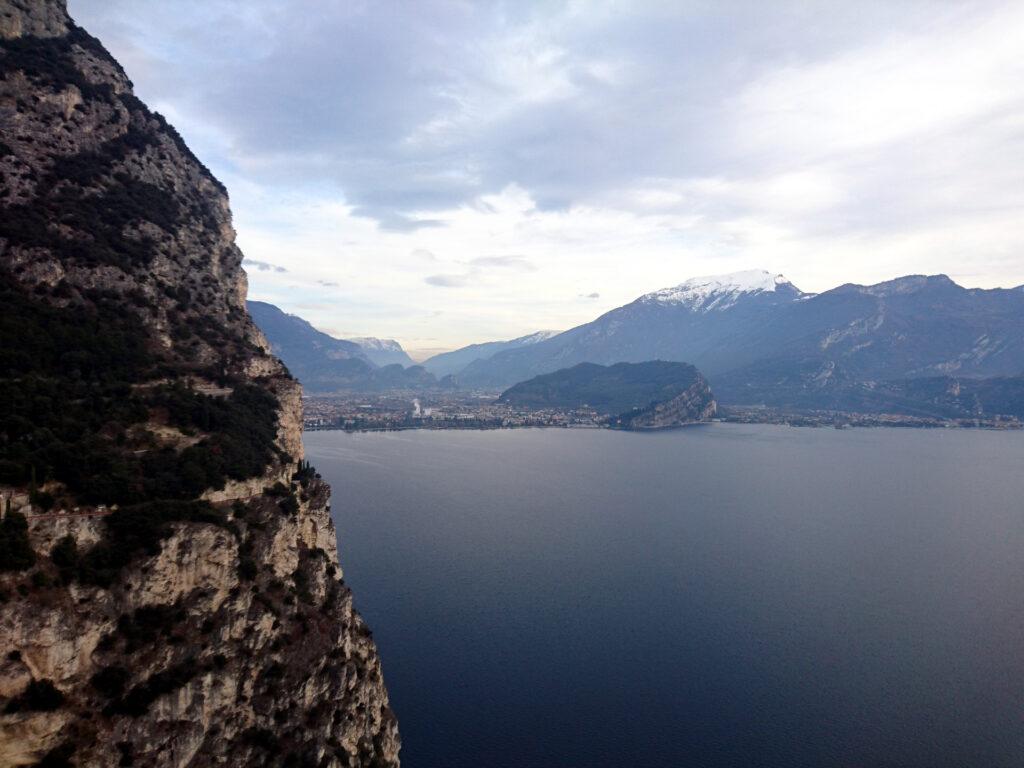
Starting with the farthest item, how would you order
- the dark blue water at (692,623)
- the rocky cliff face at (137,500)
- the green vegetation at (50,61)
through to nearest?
the green vegetation at (50,61) → the dark blue water at (692,623) → the rocky cliff face at (137,500)

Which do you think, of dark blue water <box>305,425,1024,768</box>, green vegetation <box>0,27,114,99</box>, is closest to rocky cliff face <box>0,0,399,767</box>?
green vegetation <box>0,27,114,99</box>

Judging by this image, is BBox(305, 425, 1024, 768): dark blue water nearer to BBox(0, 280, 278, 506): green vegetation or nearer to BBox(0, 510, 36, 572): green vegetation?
BBox(0, 280, 278, 506): green vegetation

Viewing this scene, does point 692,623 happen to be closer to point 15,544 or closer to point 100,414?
point 100,414

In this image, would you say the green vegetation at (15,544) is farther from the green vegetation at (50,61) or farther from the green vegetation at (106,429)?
the green vegetation at (50,61)

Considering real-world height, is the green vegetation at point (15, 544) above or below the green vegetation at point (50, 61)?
below

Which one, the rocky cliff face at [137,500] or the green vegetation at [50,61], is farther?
the green vegetation at [50,61]

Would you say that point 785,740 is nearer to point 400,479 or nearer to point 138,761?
point 138,761

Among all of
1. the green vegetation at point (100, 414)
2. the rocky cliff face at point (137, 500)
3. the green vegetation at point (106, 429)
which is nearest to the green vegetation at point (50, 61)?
the rocky cliff face at point (137, 500)
